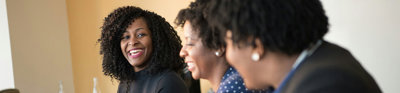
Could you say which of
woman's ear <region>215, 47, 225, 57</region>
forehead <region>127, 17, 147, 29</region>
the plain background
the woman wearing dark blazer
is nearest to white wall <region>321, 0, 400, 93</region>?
the plain background

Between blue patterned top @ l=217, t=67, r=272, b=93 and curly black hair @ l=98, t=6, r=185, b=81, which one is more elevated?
curly black hair @ l=98, t=6, r=185, b=81

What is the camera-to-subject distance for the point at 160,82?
1.87m

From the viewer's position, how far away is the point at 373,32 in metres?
2.09

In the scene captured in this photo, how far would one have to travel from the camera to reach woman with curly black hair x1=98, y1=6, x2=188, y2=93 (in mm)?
1943

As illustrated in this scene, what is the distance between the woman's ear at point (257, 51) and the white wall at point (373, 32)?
1452 millimetres

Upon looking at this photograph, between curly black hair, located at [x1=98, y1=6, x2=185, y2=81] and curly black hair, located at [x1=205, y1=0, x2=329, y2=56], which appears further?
curly black hair, located at [x1=98, y1=6, x2=185, y2=81]

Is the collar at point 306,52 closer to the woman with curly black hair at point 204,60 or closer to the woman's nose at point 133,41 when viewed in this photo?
the woman with curly black hair at point 204,60

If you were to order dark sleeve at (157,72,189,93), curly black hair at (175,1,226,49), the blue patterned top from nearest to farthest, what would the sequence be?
curly black hair at (175,1,226,49) → the blue patterned top → dark sleeve at (157,72,189,93)

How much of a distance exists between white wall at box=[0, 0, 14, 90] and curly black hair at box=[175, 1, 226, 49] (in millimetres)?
1846

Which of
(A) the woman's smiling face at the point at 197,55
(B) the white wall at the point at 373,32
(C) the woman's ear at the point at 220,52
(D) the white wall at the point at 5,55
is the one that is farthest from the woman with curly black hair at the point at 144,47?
(D) the white wall at the point at 5,55

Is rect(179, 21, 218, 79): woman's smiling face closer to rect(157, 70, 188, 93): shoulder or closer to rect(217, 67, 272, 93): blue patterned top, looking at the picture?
rect(217, 67, 272, 93): blue patterned top

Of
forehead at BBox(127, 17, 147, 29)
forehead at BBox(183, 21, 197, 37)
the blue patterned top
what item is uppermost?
forehead at BBox(127, 17, 147, 29)

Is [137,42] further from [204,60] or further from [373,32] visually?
[373,32]

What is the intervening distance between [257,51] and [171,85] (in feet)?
3.34
